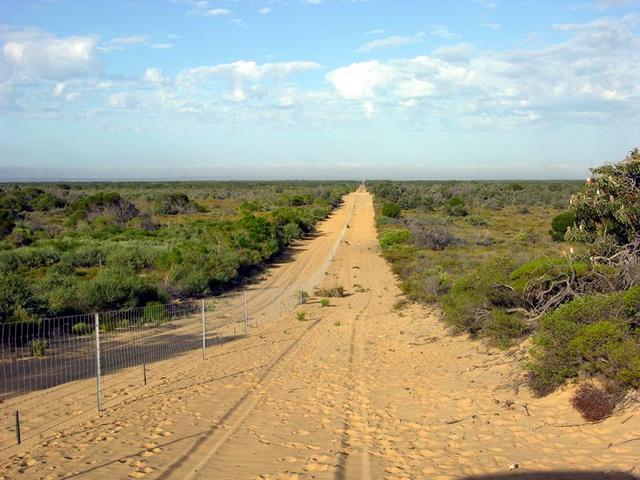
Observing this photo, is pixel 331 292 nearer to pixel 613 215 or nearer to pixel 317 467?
pixel 613 215

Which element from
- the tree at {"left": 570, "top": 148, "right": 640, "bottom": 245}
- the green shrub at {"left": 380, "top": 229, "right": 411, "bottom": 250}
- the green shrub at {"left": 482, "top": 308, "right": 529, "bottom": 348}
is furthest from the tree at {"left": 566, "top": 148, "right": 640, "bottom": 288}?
the green shrub at {"left": 380, "top": 229, "right": 411, "bottom": 250}

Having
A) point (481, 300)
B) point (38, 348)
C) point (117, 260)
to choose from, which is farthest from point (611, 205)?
point (117, 260)

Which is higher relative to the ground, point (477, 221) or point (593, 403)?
point (477, 221)

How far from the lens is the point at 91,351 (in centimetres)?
1302

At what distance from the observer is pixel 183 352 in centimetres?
1344

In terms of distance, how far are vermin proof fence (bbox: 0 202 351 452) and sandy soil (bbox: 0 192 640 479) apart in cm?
54

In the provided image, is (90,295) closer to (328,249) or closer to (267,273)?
(267,273)

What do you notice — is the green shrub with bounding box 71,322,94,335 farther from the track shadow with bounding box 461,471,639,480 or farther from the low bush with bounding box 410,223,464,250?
the low bush with bounding box 410,223,464,250

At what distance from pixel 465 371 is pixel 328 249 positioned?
27.1 metres

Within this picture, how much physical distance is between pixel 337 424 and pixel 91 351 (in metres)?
7.05

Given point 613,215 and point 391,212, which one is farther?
point 391,212

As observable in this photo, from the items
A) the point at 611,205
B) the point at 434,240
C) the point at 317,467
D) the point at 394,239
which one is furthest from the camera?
the point at 394,239

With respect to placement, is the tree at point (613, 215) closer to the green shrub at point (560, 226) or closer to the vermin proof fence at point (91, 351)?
the vermin proof fence at point (91, 351)

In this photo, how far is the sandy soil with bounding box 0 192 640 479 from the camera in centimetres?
638
